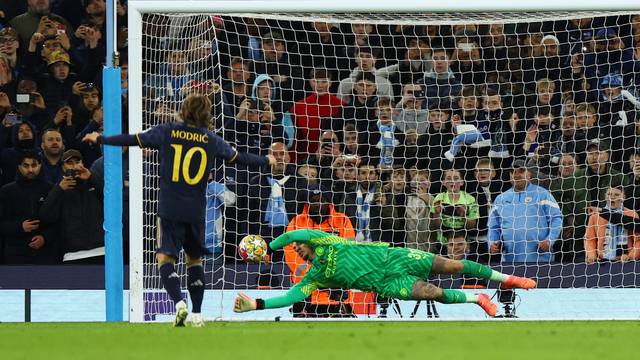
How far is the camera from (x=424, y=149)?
1230cm

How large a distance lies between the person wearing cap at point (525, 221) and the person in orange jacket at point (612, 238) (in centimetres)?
35

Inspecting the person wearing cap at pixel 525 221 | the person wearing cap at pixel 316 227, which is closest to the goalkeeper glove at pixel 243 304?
the person wearing cap at pixel 316 227

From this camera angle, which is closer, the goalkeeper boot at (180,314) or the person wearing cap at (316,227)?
the goalkeeper boot at (180,314)

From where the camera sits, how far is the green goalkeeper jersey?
1010 cm

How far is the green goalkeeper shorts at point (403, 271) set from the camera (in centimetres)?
1005

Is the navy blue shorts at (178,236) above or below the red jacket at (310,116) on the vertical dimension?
below

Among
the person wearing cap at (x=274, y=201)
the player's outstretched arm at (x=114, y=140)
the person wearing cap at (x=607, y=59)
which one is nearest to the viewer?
the player's outstretched arm at (x=114, y=140)

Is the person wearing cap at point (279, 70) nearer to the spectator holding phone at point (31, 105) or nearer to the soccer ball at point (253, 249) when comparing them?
the soccer ball at point (253, 249)

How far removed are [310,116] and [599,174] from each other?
3.07m

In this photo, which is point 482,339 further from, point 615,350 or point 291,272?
point 291,272

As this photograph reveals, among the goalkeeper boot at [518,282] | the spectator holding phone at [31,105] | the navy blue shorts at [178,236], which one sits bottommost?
the goalkeeper boot at [518,282]

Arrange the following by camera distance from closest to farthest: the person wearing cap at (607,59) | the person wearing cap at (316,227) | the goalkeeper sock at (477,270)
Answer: the goalkeeper sock at (477,270) < the person wearing cap at (316,227) < the person wearing cap at (607,59)

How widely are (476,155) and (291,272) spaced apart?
236cm

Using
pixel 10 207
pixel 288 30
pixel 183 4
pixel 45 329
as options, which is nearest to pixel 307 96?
pixel 288 30
